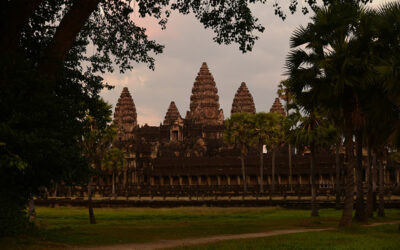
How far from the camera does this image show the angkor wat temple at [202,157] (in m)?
83.6

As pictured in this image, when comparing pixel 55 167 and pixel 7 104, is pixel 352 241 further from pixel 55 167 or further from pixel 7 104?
pixel 7 104

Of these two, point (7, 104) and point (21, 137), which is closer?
point (21, 137)

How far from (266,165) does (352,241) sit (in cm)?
6722

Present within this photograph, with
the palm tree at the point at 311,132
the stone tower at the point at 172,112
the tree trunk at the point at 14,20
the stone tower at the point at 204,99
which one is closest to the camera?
the tree trunk at the point at 14,20

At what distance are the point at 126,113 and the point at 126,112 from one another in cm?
29

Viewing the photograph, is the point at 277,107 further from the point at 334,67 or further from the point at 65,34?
the point at 65,34

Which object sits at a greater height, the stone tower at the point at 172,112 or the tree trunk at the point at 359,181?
the stone tower at the point at 172,112

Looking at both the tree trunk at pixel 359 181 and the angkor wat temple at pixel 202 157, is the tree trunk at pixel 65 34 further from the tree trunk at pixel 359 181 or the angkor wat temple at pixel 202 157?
the angkor wat temple at pixel 202 157

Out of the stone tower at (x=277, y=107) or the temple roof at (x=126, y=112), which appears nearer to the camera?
the stone tower at (x=277, y=107)

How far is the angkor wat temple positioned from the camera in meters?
83.6

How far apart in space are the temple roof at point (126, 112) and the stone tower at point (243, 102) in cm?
3031

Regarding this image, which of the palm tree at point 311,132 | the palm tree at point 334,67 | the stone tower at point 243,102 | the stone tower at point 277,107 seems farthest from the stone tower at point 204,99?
the palm tree at point 334,67

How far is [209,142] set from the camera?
123 m

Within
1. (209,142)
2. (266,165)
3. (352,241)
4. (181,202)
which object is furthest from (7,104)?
(209,142)
